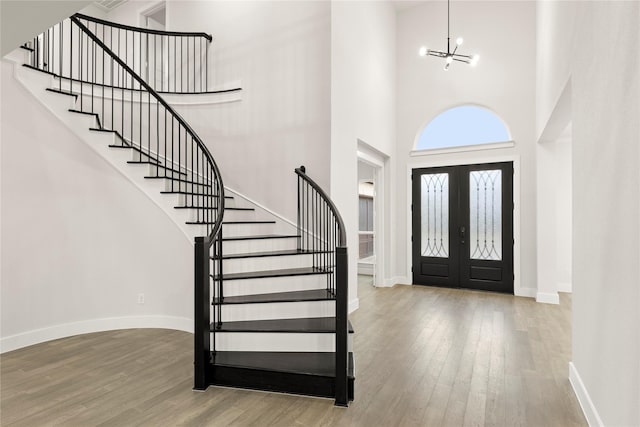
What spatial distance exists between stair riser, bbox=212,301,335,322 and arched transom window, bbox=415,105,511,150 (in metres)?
4.73

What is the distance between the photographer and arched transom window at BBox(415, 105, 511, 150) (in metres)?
6.56

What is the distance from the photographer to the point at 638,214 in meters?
1.65

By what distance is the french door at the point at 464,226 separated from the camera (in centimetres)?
645

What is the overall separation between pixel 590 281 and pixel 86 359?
445 centimetres

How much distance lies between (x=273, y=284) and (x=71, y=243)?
2570 millimetres

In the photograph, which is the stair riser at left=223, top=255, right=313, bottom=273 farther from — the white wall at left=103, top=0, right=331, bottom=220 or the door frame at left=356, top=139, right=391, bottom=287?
the door frame at left=356, top=139, right=391, bottom=287

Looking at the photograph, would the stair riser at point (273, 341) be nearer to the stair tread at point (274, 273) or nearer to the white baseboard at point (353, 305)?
the stair tread at point (274, 273)

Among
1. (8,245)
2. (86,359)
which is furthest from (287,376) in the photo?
(8,245)

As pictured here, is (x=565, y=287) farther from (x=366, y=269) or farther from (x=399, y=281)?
(x=366, y=269)

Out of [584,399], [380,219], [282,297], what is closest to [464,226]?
[380,219]

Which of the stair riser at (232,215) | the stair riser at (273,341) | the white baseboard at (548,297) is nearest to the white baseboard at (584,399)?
the stair riser at (273,341)

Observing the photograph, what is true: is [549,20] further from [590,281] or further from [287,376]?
[287,376]

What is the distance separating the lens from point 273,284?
3.70 metres

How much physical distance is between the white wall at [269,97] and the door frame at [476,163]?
9.77 ft
